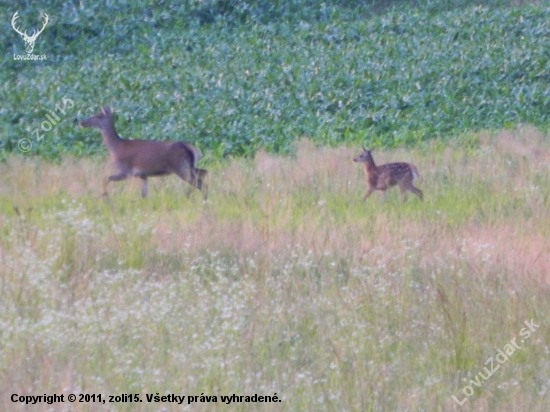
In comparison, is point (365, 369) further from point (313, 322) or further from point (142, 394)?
point (142, 394)

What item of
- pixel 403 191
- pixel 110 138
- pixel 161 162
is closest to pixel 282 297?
pixel 403 191

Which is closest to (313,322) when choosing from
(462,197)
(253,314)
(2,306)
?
(253,314)

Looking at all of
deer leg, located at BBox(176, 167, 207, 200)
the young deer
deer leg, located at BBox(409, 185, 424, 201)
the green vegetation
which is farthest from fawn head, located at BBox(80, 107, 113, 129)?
deer leg, located at BBox(409, 185, 424, 201)

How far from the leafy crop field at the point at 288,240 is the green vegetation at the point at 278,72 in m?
0.08

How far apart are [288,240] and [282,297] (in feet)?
5.48

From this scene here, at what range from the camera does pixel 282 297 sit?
23.0 ft

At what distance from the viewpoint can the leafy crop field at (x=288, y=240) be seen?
561cm

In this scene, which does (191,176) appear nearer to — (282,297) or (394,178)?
(394,178)

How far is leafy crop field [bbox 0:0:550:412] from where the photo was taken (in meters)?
5.61

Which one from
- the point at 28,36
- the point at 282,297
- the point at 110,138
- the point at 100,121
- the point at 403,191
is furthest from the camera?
the point at 28,36

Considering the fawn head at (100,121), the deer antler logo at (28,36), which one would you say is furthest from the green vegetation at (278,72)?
the fawn head at (100,121)

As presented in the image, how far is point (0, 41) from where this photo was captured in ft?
83.0

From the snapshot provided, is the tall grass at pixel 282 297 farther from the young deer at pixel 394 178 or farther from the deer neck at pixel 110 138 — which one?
the deer neck at pixel 110 138

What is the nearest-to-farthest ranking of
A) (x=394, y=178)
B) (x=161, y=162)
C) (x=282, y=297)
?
1. (x=282, y=297)
2. (x=394, y=178)
3. (x=161, y=162)
